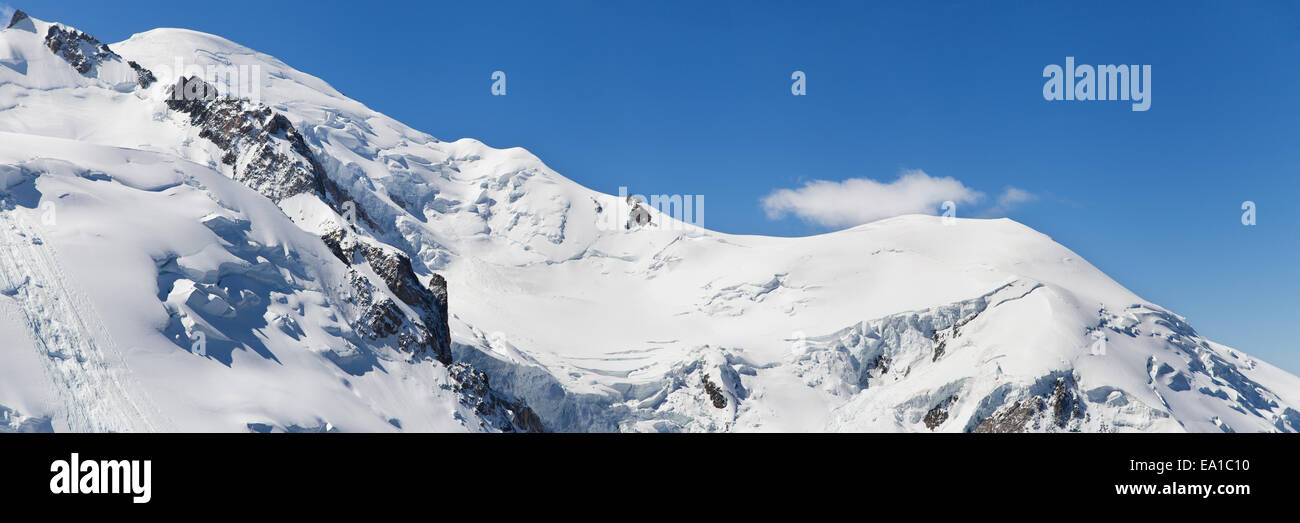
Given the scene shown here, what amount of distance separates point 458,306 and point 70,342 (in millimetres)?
99528

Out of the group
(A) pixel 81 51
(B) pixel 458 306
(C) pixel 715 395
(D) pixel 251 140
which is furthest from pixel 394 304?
(A) pixel 81 51

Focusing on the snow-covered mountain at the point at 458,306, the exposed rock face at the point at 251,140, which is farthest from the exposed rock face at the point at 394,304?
the exposed rock face at the point at 251,140

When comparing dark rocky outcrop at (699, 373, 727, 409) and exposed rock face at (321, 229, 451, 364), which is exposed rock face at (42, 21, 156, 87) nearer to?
exposed rock face at (321, 229, 451, 364)

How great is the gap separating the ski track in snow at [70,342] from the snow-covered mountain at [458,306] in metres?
0.22

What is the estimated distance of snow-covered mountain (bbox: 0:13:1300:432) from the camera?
68438 millimetres

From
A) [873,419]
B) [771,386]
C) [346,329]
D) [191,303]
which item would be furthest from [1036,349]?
[191,303]

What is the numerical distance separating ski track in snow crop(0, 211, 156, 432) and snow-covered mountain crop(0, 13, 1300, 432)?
0.22m

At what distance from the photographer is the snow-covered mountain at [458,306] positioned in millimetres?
68438

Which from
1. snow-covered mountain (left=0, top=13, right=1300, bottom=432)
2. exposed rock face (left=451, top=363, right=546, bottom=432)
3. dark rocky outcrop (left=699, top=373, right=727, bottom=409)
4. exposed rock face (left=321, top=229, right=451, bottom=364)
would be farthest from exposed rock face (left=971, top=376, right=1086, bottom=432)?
exposed rock face (left=321, top=229, right=451, bottom=364)

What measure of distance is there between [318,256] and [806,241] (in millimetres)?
104520
